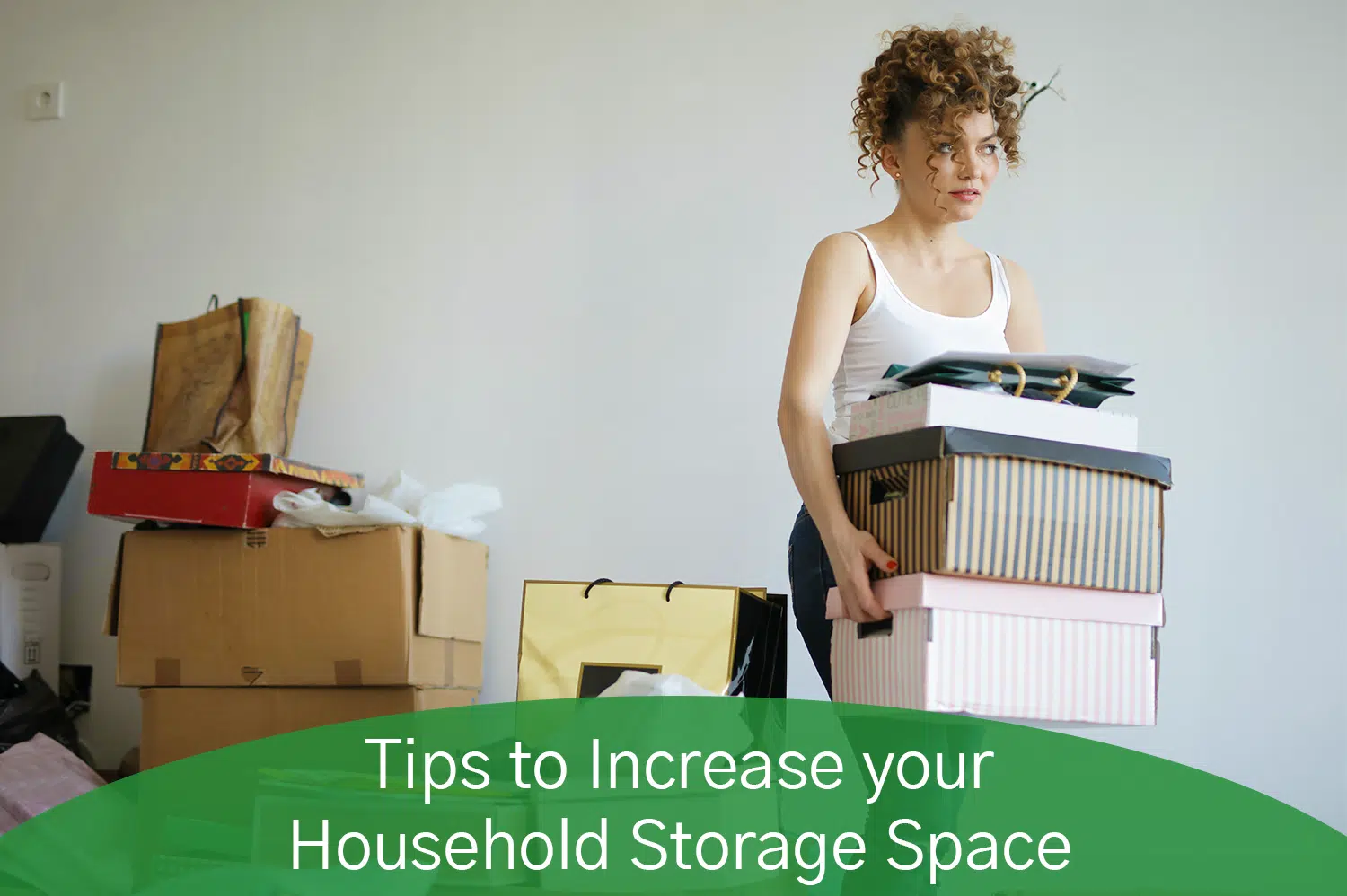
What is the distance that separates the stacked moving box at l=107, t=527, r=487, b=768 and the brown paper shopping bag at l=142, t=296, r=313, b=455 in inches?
9.2

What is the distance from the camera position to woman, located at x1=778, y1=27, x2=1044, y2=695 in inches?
43.9

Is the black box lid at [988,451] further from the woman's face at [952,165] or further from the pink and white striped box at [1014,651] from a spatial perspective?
the woman's face at [952,165]

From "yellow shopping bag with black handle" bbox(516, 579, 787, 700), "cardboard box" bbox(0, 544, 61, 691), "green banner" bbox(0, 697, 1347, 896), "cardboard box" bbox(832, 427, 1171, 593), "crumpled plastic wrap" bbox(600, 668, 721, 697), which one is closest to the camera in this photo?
"cardboard box" bbox(832, 427, 1171, 593)

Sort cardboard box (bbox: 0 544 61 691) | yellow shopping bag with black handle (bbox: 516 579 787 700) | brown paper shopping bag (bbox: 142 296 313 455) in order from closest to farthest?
1. yellow shopping bag with black handle (bbox: 516 579 787 700)
2. brown paper shopping bag (bbox: 142 296 313 455)
3. cardboard box (bbox: 0 544 61 691)

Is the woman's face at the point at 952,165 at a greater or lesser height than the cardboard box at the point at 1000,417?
greater

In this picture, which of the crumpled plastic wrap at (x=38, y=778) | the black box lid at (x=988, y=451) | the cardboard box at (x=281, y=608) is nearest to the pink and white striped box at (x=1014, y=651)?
the black box lid at (x=988, y=451)

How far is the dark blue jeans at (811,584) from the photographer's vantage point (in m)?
1.17

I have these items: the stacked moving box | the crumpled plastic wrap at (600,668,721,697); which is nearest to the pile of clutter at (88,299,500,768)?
the stacked moving box

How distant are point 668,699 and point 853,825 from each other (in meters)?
0.44

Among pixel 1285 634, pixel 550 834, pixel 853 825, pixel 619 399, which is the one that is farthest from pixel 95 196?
pixel 1285 634

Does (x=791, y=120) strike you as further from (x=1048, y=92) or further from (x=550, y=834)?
(x=550, y=834)

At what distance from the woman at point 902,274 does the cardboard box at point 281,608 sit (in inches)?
43.9

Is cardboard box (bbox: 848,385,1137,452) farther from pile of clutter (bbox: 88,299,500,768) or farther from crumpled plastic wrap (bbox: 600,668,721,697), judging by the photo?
pile of clutter (bbox: 88,299,500,768)

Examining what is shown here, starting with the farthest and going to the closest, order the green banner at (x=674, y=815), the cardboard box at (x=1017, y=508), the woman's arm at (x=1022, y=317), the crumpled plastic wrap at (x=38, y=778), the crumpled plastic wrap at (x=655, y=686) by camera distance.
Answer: the crumpled plastic wrap at (x=38, y=778), the crumpled plastic wrap at (x=655, y=686), the woman's arm at (x=1022, y=317), the green banner at (x=674, y=815), the cardboard box at (x=1017, y=508)
